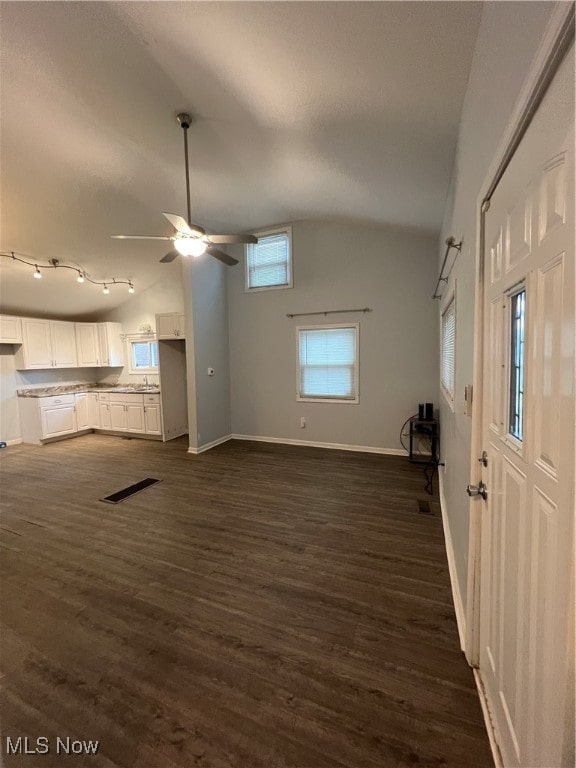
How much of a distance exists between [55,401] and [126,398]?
1.22 metres

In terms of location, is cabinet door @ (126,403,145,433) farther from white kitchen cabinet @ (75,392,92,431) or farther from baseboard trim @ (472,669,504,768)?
baseboard trim @ (472,669,504,768)

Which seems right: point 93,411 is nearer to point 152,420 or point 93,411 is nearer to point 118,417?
point 118,417

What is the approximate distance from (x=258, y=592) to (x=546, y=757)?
1.60 meters

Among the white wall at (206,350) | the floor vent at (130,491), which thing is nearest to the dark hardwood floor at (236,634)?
the floor vent at (130,491)

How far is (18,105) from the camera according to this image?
2.26m

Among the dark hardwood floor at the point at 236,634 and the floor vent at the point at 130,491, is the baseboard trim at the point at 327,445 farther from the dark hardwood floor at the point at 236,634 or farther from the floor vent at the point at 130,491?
the floor vent at the point at 130,491

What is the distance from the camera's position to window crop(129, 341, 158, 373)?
21.6 feet

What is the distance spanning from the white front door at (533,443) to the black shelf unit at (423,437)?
2.98 m

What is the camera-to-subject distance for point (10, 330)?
17.4 feet

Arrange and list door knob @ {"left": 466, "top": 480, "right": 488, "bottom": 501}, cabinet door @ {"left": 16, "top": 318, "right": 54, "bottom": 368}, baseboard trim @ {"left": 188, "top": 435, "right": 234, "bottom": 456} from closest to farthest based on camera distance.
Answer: door knob @ {"left": 466, "top": 480, "right": 488, "bottom": 501} → baseboard trim @ {"left": 188, "top": 435, "right": 234, "bottom": 456} → cabinet door @ {"left": 16, "top": 318, "right": 54, "bottom": 368}

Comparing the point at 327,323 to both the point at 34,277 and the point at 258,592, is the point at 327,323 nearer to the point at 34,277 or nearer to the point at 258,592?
the point at 258,592

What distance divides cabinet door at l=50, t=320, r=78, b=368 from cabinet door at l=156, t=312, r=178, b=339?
7.46 feet

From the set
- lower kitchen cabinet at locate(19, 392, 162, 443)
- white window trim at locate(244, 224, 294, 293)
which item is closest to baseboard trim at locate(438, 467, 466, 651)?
white window trim at locate(244, 224, 294, 293)

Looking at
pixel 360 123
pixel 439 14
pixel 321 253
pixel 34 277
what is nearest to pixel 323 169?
pixel 360 123
